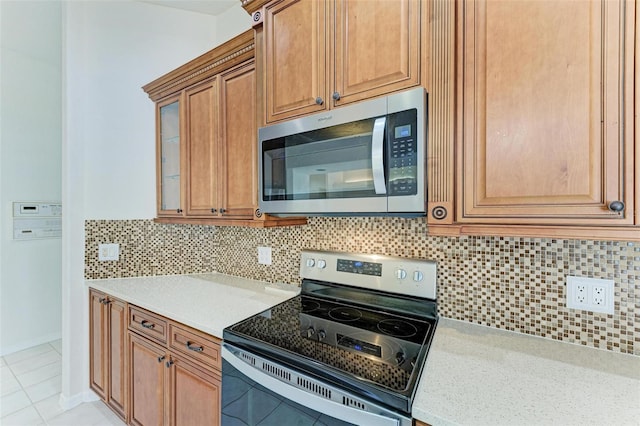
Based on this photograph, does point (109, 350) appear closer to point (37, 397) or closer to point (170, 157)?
point (37, 397)

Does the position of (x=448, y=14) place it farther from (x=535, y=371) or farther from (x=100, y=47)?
(x=100, y=47)

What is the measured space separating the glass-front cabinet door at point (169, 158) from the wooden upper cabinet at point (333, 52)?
94 centimetres

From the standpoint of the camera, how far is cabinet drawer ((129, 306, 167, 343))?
4.90 feet

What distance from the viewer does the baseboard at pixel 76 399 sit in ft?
6.64

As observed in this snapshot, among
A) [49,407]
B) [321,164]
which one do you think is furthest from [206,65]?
[49,407]

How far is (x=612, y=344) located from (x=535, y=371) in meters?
0.35

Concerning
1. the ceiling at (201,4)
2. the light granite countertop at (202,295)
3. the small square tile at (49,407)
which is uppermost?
the ceiling at (201,4)

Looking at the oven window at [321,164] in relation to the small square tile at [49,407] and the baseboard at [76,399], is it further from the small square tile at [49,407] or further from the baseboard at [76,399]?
the small square tile at [49,407]

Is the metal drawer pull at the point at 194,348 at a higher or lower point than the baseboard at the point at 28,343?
higher

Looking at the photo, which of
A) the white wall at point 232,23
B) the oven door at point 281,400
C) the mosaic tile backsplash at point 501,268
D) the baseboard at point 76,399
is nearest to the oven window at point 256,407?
the oven door at point 281,400

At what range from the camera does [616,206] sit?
747 millimetres

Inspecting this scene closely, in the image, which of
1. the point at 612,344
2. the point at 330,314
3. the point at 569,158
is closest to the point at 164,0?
the point at 330,314

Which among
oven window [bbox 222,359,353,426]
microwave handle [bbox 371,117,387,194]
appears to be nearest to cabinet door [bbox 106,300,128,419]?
oven window [bbox 222,359,353,426]

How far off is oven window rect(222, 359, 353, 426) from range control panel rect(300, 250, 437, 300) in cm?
64
